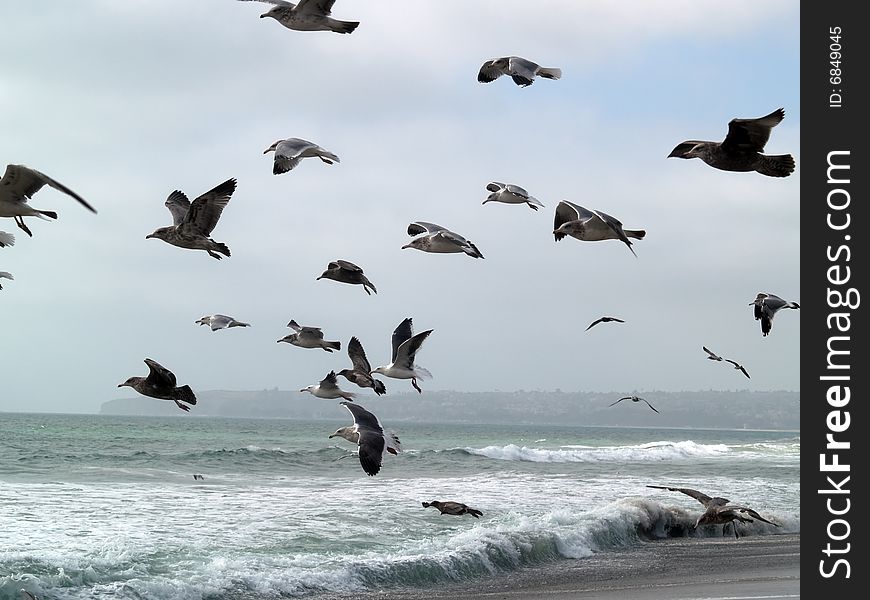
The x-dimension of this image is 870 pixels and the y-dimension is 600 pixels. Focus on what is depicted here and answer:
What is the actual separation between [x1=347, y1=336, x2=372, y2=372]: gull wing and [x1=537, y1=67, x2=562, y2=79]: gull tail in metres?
3.41

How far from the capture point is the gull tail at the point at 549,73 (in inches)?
399

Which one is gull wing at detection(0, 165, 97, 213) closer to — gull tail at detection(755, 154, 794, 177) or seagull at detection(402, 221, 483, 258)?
seagull at detection(402, 221, 483, 258)

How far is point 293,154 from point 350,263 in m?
1.53

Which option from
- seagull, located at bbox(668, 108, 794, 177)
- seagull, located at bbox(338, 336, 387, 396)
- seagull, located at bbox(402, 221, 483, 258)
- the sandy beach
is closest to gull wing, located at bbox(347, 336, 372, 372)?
seagull, located at bbox(338, 336, 387, 396)

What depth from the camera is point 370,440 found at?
9.07 m

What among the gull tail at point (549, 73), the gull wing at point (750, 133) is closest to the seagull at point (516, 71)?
the gull tail at point (549, 73)

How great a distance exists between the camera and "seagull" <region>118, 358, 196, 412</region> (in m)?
10.1

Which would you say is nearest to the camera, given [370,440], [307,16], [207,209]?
[370,440]

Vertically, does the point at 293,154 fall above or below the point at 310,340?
above

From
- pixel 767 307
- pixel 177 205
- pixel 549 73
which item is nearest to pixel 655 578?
pixel 767 307

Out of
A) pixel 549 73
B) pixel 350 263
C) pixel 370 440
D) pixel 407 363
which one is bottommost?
pixel 370 440

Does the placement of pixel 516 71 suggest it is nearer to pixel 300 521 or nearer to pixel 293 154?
pixel 293 154

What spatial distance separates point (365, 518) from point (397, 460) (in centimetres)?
1747
